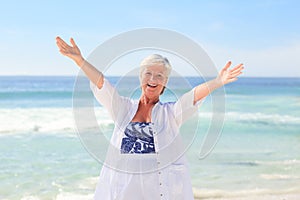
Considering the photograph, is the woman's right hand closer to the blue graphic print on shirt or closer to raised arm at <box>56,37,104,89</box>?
raised arm at <box>56,37,104,89</box>

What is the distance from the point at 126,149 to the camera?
9.20 ft

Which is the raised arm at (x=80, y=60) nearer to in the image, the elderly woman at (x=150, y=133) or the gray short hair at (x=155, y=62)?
the elderly woman at (x=150, y=133)

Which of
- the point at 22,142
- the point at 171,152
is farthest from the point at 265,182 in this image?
the point at 22,142

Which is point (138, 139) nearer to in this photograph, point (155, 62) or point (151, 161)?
point (151, 161)

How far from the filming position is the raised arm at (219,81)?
278 centimetres

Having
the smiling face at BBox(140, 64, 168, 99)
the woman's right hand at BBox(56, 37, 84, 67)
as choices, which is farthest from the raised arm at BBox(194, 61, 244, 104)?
the woman's right hand at BBox(56, 37, 84, 67)

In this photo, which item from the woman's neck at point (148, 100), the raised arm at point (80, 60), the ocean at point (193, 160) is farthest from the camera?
the ocean at point (193, 160)

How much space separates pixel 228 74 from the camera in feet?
9.21

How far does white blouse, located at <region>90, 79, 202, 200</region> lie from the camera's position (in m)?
2.79

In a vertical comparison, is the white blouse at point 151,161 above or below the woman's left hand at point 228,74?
below

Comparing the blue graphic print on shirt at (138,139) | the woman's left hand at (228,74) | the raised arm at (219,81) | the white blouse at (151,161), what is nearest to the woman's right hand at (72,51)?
the white blouse at (151,161)

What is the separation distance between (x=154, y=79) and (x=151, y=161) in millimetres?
491

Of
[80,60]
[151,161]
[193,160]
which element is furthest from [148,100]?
[193,160]

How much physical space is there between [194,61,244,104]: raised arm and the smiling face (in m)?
0.22
